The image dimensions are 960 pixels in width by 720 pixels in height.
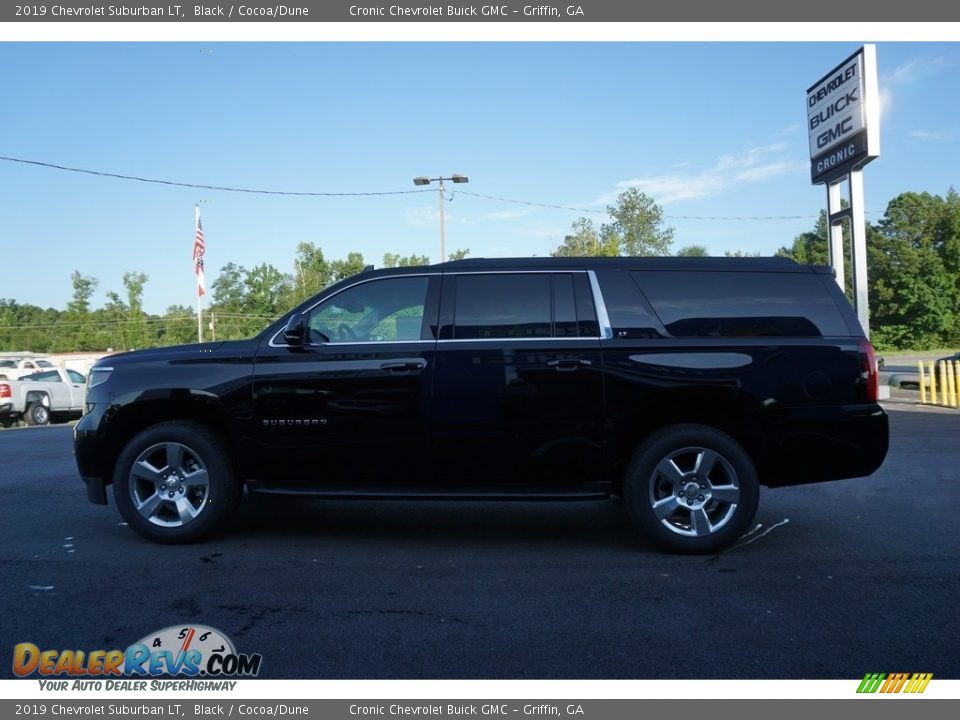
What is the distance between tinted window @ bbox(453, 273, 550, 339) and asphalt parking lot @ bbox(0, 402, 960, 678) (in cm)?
148

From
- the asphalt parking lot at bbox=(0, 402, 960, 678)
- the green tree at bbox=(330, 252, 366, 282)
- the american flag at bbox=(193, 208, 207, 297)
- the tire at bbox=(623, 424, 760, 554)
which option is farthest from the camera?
the green tree at bbox=(330, 252, 366, 282)

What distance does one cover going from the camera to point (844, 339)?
5.08m

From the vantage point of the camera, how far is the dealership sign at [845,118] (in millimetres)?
17438

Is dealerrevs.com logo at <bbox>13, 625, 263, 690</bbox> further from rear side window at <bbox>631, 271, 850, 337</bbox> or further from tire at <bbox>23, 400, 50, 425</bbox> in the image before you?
tire at <bbox>23, 400, 50, 425</bbox>

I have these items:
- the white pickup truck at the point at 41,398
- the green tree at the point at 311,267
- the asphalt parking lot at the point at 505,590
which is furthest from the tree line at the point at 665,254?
Answer: the asphalt parking lot at the point at 505,590

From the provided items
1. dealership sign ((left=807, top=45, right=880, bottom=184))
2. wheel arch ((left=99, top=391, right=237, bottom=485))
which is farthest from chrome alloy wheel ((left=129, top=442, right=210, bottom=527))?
dealership sign ((left=807, top=45, right=880, bottom=184))

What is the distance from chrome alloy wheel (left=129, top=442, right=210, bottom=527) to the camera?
532 cm

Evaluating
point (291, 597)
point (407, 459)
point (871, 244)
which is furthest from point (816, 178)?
point (871, 244)

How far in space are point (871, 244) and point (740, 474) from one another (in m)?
70.3

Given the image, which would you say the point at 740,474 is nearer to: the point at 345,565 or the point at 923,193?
the point at 345,565

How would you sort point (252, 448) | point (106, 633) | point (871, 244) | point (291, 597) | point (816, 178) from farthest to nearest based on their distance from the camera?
point (871, 244) → point (816, 178) → point (252, 448) → point (291, 597) → point (106, 633)

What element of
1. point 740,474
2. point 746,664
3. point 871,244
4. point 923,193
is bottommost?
point 746,664

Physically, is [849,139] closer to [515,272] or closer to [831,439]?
[831,439]

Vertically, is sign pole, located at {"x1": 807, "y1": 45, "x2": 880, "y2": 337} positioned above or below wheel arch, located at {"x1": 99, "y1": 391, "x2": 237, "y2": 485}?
above
